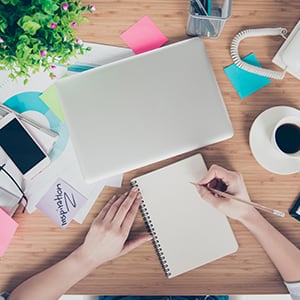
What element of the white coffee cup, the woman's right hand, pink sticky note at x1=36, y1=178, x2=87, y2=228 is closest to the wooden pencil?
the woman's right hand

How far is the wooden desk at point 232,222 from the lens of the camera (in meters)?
0.89

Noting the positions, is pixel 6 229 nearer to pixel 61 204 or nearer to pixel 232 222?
pixel 61 204

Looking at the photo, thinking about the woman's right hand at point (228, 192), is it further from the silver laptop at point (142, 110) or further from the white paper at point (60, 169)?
the white paper at point (60, 169)

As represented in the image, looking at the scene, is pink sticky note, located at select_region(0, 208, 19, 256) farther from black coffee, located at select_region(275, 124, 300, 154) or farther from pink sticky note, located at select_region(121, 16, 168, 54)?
black coffee, located at select_region(275, 124, 300, 154)

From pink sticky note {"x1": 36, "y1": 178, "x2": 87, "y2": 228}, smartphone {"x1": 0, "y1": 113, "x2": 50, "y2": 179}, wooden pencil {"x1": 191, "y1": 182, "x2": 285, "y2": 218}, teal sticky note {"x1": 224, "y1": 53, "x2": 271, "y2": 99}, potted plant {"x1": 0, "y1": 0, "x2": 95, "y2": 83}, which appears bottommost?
wooden pencil {"x1": 191, "y1": 182, "x2": 285, "y2": 218}

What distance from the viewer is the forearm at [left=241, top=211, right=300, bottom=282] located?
87 centimetres

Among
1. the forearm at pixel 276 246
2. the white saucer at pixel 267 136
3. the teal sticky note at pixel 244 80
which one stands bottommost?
the forearm at pixel 276 246

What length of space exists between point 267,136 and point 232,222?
0.20 meters

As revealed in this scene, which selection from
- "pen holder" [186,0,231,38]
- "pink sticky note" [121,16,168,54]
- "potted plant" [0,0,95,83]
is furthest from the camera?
"pink sticky note" [121,16,168,54]

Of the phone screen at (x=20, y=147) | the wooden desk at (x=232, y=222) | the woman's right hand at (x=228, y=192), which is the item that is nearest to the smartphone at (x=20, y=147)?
the phone screen at (x=20, y=147)

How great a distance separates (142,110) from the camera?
2.84 feet

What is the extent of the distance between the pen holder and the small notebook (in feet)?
0.90

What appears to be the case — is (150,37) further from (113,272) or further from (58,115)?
(113,272)

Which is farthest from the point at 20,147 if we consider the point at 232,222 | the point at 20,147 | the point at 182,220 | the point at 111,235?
the point at 232,222
